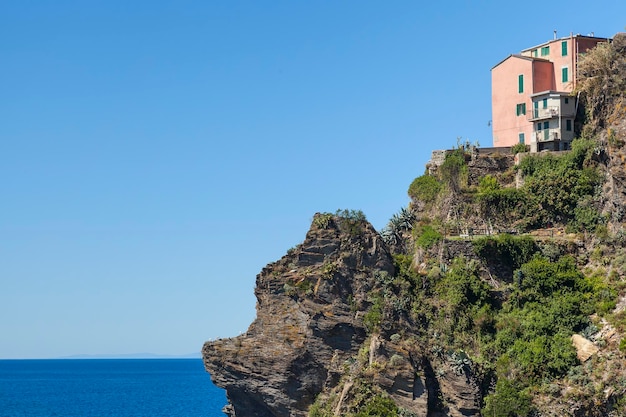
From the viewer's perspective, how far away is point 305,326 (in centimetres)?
5966

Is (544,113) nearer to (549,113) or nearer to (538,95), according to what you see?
(549,113)

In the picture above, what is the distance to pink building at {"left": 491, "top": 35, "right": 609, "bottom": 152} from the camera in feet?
224

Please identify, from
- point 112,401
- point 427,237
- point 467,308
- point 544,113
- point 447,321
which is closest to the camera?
point 447,321

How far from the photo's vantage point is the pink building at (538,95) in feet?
224

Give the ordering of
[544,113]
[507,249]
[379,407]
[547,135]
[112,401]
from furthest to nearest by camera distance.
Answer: [112,401]
[544,113]
[547,135]
[507,249]
[379,407]

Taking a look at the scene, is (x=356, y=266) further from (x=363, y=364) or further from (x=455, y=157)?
(x=455, y=157)

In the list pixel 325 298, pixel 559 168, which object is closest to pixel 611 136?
pixel 559 168

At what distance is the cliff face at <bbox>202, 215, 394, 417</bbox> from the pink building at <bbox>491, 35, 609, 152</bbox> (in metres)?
15.4

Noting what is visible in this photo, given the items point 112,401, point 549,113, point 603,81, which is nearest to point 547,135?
point 549,113

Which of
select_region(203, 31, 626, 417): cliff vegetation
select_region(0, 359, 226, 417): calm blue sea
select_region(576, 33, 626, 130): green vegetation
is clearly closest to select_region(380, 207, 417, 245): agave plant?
select_region(203, 31, 626, 417): cliff vegetation

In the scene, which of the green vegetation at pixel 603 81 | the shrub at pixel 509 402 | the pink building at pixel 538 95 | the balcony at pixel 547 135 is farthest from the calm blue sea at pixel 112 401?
the shrub at pixel 509 402

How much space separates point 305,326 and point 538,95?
75.8 ft

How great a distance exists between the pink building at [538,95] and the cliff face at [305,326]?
15.4 m

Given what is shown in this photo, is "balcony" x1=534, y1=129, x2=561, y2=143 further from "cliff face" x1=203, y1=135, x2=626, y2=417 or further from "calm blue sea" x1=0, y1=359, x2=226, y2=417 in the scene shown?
"calm blue sea" x1=0, y1=359, x2=226, y2=417
